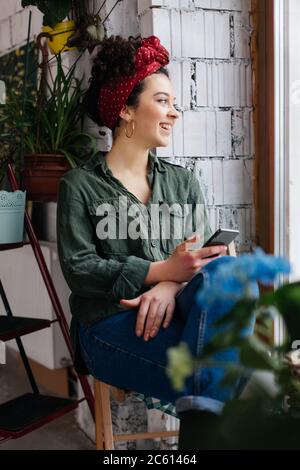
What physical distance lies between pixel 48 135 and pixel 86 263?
0.86m

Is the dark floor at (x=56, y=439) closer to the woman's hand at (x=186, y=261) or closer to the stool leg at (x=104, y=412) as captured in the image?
the stool leg at (x=104, y=412)

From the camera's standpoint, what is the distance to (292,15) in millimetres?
2098

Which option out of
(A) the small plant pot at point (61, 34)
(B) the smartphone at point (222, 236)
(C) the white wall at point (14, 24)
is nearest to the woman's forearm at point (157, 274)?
(B) the smartphone at point (222, 236)

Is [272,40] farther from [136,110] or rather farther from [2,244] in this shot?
[2,244]

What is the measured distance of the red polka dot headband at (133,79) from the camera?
183 cm

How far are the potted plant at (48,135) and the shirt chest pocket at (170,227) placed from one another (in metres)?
0.51

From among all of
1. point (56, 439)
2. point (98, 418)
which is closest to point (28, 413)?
point (98, 418)

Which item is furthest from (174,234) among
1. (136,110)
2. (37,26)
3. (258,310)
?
(37,26)

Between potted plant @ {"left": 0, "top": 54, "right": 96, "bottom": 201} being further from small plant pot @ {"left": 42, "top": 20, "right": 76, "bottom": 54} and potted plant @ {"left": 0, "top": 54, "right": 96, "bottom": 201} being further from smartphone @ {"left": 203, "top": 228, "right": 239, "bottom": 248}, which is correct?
smartphone @ {"left": 203, "top": 228, "right": 239, "bottom": 248}

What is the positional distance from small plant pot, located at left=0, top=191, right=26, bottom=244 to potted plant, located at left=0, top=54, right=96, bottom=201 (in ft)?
0.54

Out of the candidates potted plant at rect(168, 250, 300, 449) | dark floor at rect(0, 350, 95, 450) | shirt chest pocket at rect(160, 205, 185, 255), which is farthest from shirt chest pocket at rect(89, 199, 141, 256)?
potted plant at rect(168, 250, 300, 449)

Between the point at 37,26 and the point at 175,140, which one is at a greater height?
the point at 37,26

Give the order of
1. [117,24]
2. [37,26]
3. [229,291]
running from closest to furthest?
[229,291] < [117,24] < [37,26]

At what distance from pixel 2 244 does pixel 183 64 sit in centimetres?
88
